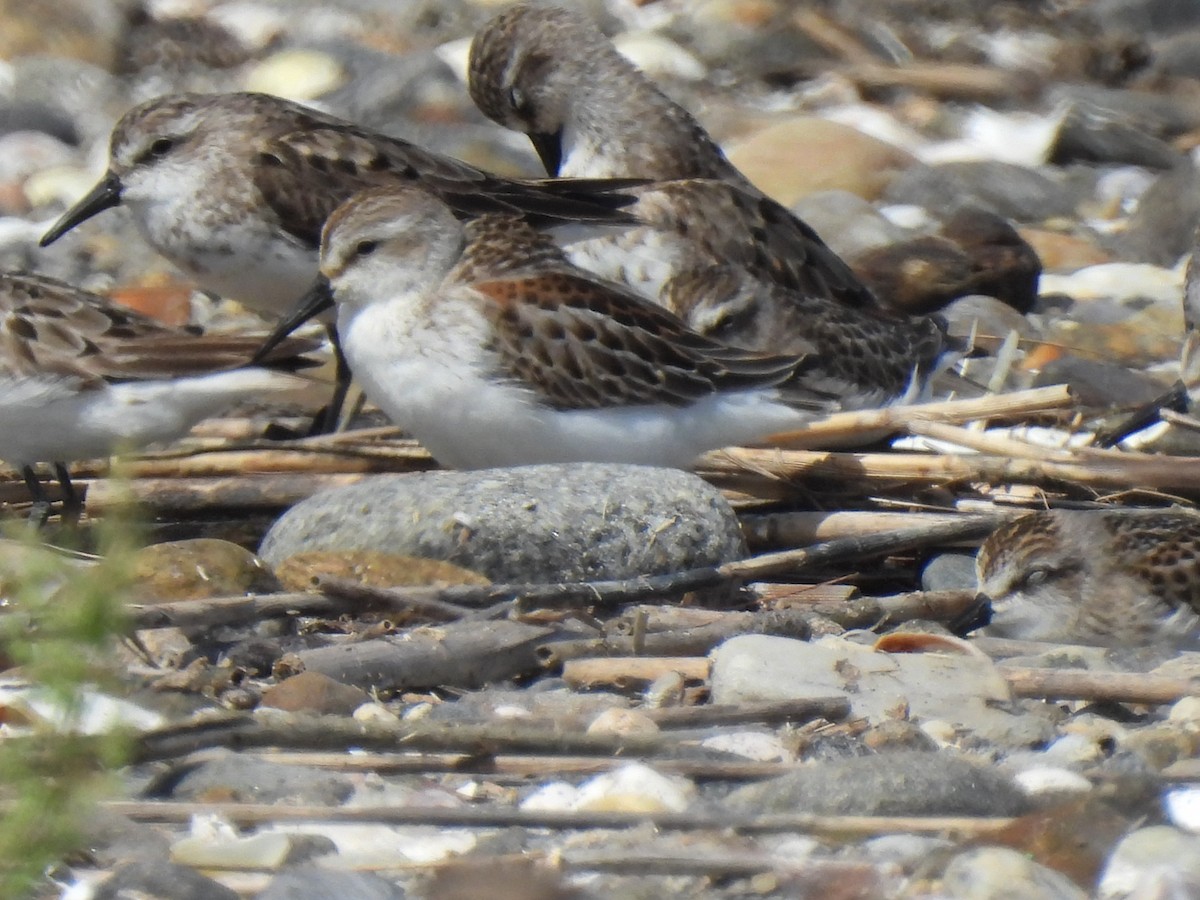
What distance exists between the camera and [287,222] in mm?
6680

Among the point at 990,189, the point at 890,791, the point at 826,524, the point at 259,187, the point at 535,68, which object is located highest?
the point at 535,68

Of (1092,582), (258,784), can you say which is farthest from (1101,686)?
(258,784)

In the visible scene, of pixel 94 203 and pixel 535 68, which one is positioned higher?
pixel 535 68

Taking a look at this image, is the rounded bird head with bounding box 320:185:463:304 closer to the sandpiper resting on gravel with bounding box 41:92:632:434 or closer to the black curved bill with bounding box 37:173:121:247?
the sandpiper resting on gravel with bounding box 41:92:632:434

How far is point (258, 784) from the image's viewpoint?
3525 mm

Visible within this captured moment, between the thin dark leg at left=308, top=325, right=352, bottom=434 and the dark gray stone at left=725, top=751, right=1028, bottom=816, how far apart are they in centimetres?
354

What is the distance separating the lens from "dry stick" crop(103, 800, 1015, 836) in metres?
3.31

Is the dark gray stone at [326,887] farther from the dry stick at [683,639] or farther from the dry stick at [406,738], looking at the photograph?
the dry stick at [683,639]

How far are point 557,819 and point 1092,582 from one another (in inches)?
86.4

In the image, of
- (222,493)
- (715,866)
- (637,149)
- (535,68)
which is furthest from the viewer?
(535,68)

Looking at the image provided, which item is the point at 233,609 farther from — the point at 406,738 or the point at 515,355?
the point at 515,355

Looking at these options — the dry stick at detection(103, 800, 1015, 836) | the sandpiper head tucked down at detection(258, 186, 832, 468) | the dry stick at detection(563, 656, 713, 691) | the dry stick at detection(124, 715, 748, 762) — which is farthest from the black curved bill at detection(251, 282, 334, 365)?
the dry stick at detection(103, 800, 1015, 836)

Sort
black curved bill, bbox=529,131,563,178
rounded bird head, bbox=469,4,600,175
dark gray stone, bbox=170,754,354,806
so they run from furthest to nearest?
black curved bill, bbox=529,131,563,178
rounded bird head, bbox=469,4,600,175
dark gray stone, bbox=170,754,354,806

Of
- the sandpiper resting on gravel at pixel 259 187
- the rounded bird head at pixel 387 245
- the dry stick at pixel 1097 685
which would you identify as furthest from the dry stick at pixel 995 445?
the dry stick at pixel 1097 685
